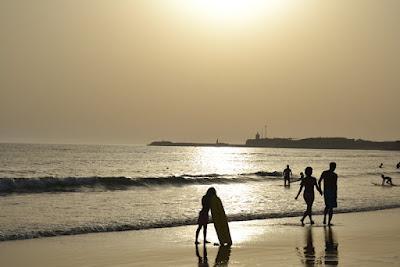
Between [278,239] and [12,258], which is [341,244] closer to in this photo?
[278,239]

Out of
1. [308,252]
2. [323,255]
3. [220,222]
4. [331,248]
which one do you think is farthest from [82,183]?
[323,255]

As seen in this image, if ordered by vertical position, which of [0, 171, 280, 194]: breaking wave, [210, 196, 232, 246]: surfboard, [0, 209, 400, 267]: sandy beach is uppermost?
[210, 196, 232, 246]: surfboard

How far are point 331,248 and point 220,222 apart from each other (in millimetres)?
2694

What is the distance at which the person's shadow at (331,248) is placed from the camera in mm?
12484

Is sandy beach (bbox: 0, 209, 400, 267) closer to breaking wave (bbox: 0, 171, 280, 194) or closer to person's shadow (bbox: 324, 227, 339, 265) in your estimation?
person's shadow (bbox: 324, 227, 339, 265)

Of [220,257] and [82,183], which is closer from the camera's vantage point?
[220,257]

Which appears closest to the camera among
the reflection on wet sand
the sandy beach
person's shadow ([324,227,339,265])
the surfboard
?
the reflection on wet sand

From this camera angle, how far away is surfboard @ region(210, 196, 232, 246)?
49.0 ft

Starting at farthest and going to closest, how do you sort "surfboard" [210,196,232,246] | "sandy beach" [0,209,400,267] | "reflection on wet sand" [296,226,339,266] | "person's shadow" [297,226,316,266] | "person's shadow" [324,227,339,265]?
1. "surfboard" [210,196,232,246]
2. "sandy beach" [0,209,400,267]
3. "person's shadow" [324,227,339,265]
4. "person's shadow" [297,226,316,266]
5. "reflection on wet sand" [296,226,339,266]

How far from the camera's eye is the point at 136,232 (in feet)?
59.7

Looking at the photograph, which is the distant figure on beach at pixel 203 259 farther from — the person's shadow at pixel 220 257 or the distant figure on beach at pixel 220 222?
the distant figure on beach at pixel 220 222

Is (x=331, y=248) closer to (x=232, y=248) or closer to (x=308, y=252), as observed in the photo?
(x=308, y=252)

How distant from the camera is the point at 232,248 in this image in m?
14.5

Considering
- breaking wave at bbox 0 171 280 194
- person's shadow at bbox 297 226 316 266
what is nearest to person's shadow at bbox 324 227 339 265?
person's shadow at bbox 297 226 316 266
